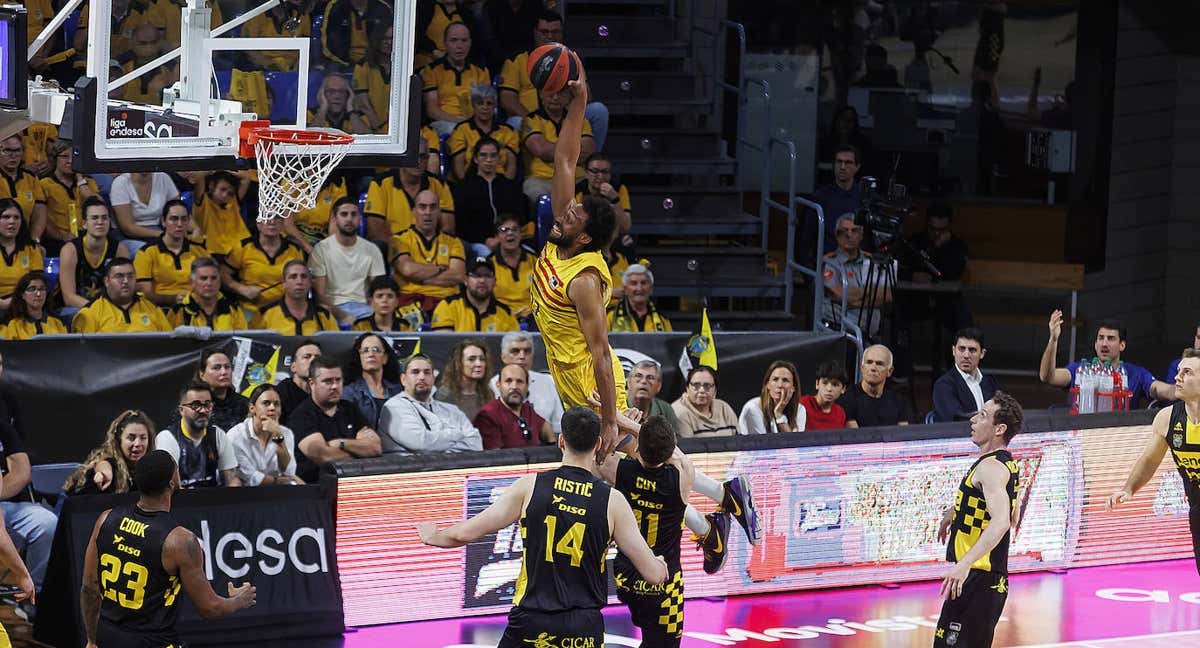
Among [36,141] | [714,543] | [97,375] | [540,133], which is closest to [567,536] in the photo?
[714,543]

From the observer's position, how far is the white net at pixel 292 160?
928cm

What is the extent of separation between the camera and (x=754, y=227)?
672 inches

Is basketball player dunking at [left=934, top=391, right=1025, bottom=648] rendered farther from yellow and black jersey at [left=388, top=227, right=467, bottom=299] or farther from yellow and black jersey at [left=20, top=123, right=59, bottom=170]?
yellow and black jersey at [left=20, top=123, right=59, bottom=170]

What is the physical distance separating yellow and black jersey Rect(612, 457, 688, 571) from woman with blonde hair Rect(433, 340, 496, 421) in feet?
11.9

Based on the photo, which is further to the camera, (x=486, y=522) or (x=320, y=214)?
(x=320, y=214)

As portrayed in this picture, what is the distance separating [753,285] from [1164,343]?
24.8 feet

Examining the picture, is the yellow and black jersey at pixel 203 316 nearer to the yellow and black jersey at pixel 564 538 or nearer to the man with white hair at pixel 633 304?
the man with white hair at pixel 633 304

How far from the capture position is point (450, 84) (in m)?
15.9

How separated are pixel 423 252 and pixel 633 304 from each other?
5.87 ft

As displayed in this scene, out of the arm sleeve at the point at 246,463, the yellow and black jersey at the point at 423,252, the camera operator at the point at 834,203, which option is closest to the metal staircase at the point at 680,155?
the camera operator at the point at 834,203

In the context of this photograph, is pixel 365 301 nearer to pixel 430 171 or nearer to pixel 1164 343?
pixel 430 171

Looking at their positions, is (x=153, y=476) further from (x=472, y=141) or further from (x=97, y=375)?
(x=472, y=141)

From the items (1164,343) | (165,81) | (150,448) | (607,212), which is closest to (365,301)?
(150,448)

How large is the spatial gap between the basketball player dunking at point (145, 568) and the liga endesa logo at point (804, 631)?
9.25 ft
